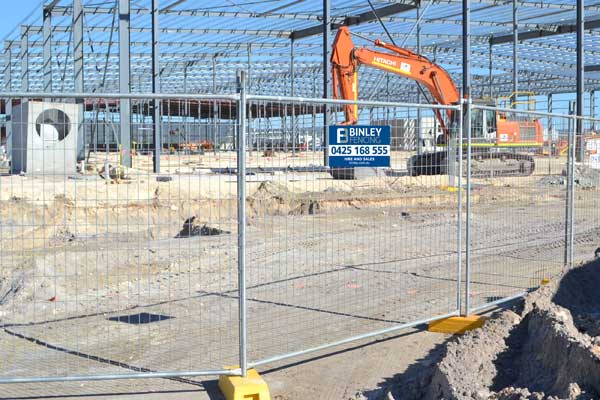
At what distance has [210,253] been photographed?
11742 mm

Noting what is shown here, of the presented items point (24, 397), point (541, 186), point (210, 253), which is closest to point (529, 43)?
point (541, 186)

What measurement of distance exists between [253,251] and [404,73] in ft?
39.1

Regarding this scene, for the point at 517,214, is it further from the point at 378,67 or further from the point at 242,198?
the point at 242,198

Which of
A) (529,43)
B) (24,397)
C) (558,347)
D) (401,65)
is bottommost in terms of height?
(24,397)

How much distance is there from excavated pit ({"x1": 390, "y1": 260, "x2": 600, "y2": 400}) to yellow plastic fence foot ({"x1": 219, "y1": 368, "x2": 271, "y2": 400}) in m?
1.02

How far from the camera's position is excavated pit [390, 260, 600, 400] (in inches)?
179

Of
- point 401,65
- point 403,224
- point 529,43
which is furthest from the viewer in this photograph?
point 529,43

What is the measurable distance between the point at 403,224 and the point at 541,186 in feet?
11.3

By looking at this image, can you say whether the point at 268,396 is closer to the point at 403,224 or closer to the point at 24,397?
the point at 24,397

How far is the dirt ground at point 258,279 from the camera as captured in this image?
6457mm

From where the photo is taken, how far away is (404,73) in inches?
871

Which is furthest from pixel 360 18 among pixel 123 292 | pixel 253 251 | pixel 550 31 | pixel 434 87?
pixel 123 292

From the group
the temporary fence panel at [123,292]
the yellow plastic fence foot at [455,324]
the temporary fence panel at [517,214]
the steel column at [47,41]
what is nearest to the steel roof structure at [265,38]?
the steel column at [47,41]

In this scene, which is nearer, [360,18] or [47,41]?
[360,18]
